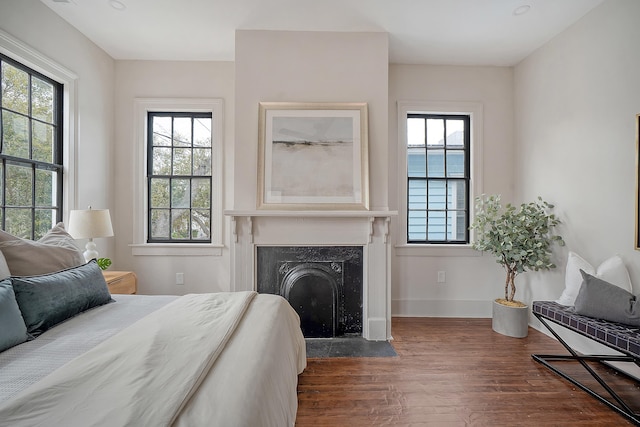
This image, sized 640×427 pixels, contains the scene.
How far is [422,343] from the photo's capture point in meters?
2.78

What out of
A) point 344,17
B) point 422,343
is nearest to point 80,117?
point 344,17

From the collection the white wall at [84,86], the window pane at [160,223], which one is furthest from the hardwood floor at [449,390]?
the white wall at [84,86]

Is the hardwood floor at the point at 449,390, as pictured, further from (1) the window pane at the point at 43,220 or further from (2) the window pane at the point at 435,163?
(1) the window pane at the point at 43,220

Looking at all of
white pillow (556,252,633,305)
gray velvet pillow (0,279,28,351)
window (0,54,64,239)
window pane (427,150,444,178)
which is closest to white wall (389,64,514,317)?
window pane (427,150,444,178)

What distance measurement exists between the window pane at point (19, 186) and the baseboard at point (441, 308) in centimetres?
356

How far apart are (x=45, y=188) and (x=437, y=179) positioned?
3.88 metres

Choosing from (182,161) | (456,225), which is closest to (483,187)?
(456,225)

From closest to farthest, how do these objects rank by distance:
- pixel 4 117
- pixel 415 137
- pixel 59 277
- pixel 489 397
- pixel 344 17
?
pixel 59 277 → pixel 489 397 → pixel 4 117 → pixel 344 17 → pixel 415 137

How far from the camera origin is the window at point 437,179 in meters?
3.59

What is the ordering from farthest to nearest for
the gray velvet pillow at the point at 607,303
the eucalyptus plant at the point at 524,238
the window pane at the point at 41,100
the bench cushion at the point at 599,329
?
the eucalyptus plant at the point at 524,238 < the window pane at the point at 41,100 < the gray velvet pillow at the point at 607,303 < the bench cushion at the point at 599,329

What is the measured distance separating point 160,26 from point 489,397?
3971mm

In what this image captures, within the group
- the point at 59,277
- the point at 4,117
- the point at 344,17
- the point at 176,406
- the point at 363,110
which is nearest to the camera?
the point at 176,406

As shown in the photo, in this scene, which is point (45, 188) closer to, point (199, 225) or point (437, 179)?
point (199, 225)

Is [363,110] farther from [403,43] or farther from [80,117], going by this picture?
[80,117]
